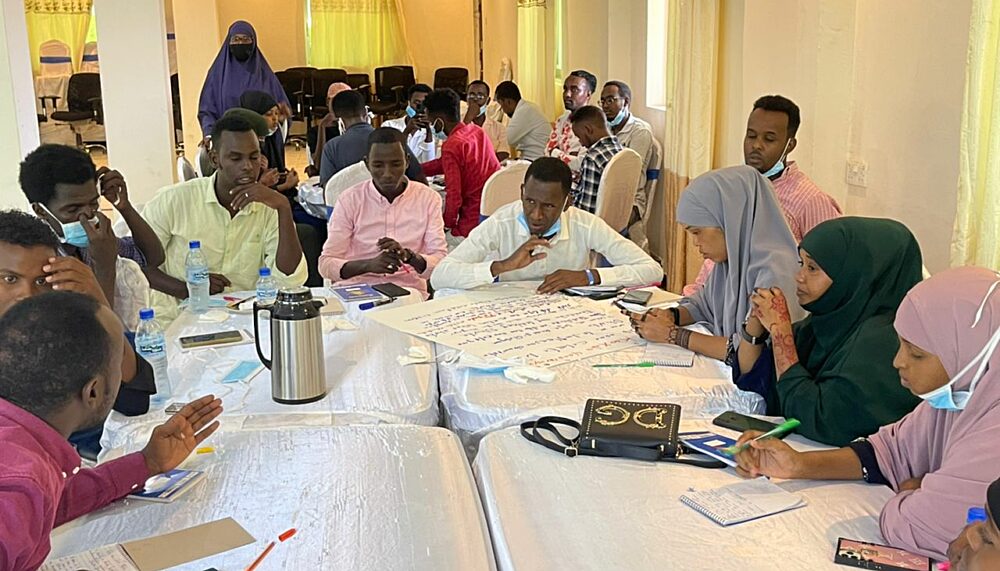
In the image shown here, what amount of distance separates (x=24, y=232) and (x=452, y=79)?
40.1 ft

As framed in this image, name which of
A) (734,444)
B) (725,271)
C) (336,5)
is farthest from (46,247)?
(336,5)

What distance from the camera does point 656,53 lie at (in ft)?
23.7

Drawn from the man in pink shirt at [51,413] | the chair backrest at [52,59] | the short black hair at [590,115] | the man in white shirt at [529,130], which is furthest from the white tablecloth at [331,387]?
the chair backrest at [52,59]

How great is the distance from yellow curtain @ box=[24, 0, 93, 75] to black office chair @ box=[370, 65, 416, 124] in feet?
13.6

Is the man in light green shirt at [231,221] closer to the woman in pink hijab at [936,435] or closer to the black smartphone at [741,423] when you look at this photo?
the black smartphone at [741,423]

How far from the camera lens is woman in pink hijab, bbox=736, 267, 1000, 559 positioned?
4.75 feet

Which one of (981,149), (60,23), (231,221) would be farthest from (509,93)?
(60,23)

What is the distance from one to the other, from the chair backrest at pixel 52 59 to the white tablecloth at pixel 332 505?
12459 millimetres

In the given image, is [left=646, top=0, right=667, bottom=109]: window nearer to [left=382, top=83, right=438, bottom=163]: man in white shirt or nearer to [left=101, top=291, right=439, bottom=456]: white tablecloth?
[left=382, top=83, right=438, bottom=163]: man in white shirt

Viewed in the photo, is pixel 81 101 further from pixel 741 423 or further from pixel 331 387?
pixel 741 423

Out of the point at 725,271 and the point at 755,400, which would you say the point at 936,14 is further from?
the point at 755,400

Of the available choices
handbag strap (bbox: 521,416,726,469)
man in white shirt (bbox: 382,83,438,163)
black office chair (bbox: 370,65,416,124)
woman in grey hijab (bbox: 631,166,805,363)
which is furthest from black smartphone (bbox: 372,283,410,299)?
black office chair (bbox: 370,65,416,124)

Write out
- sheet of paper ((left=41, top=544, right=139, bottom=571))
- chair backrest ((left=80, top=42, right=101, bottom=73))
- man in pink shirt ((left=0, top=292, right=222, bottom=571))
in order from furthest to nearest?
1. chair backrest ((left=80, top=42, right=101, bottom=73))
2. sheet of paper ((left=41, top=544, right=139, bottom=571))
3. man in pink shirt ((left=0, top=292, right=222, bottom=571))

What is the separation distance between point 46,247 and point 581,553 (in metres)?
1.48
